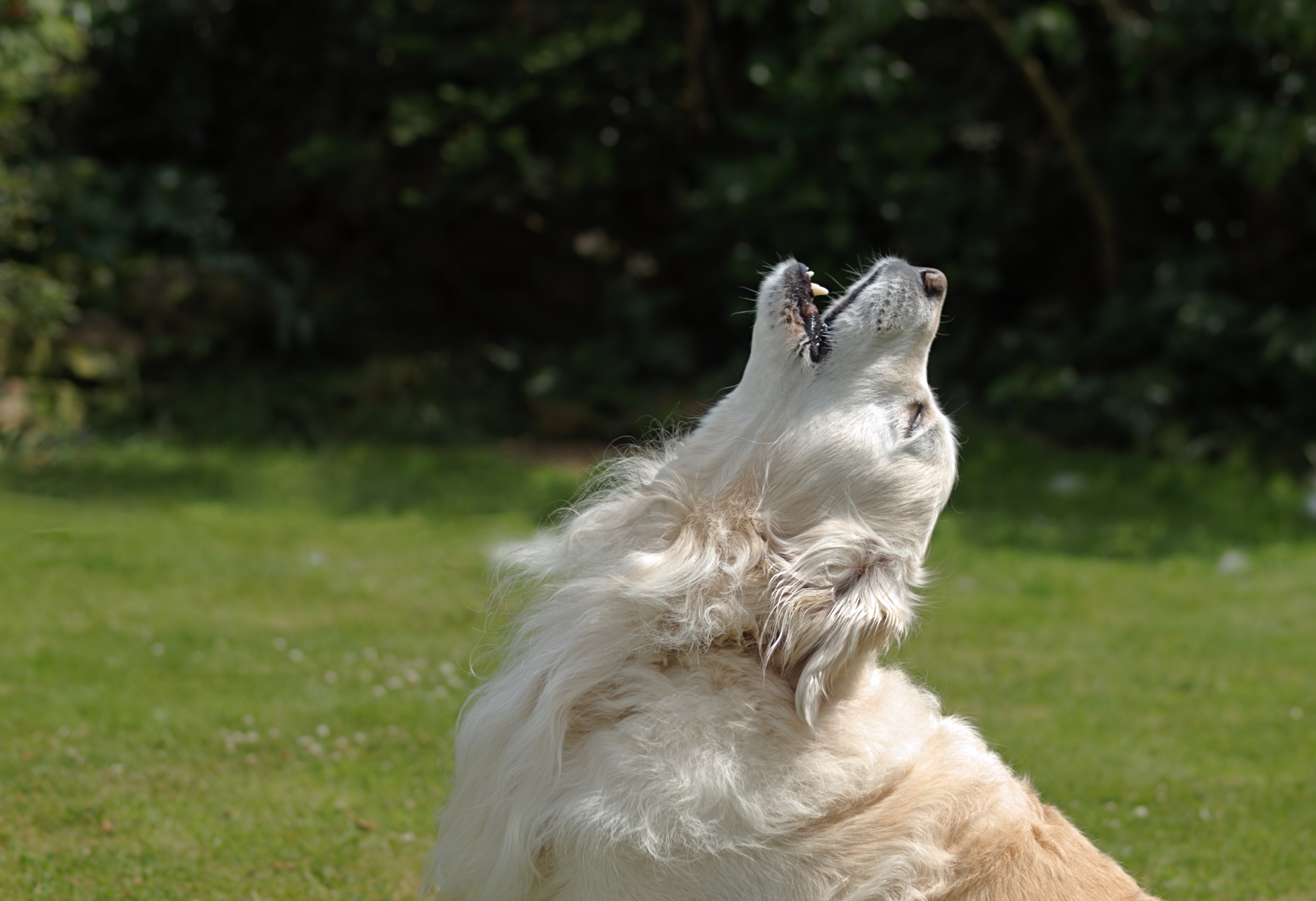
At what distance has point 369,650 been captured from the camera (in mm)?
5723

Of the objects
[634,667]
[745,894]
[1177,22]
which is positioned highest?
[1177,22]

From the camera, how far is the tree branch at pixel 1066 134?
30.9 ft

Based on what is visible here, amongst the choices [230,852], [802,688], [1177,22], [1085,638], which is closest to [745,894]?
[802,688]

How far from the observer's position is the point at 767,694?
2.64 m

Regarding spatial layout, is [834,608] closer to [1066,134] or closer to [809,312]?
[809,312]

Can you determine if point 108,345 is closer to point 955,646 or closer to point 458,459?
point 458,459

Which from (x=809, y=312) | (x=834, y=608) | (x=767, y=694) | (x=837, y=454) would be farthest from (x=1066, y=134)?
(x=767, y=694)

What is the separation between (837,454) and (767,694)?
56 cm

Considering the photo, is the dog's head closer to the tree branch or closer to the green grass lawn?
the green grass lawn

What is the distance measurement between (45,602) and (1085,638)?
199 inches

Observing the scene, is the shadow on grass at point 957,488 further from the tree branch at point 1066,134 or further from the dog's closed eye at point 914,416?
the dog's closed eye at point 914,416

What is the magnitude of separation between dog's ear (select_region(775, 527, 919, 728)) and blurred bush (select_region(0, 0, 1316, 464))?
680 cm

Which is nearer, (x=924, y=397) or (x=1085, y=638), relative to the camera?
(x=924, y=397)

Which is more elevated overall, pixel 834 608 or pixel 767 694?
pixel 834 608
